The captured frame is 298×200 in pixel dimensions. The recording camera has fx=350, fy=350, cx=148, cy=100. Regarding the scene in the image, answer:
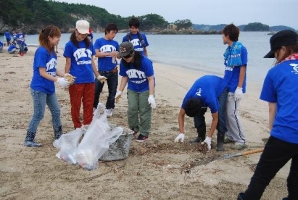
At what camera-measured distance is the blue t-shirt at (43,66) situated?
421 cm

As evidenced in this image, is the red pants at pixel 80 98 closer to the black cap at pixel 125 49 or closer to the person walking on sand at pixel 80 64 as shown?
the person walking on sand at pixel 80 64

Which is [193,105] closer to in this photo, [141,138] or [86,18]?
[141,138]

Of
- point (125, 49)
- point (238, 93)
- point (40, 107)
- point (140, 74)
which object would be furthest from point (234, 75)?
point (40, 107)

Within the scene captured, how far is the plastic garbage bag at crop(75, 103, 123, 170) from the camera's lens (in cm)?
381

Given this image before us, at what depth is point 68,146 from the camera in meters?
4.11

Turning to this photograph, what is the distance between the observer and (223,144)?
15.7 ft

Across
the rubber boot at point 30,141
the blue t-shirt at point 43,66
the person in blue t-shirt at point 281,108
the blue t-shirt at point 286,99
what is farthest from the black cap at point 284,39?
the rubber boot at point 30,141

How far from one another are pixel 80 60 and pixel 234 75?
2.05 meters

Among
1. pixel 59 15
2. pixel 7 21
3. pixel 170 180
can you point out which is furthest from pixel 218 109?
pixel 59 15

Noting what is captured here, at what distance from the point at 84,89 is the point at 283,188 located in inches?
110

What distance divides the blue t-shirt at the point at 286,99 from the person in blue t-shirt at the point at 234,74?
6.00 ft

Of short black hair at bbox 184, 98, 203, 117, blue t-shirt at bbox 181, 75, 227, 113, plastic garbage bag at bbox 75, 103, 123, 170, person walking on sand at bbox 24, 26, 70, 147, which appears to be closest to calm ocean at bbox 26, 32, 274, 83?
blue t-shirt at bbox 181, 75, 227, 113

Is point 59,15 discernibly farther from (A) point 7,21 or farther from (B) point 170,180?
(B) point 170,180

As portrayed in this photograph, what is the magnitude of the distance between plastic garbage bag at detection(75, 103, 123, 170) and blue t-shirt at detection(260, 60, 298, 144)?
6.33 ft
